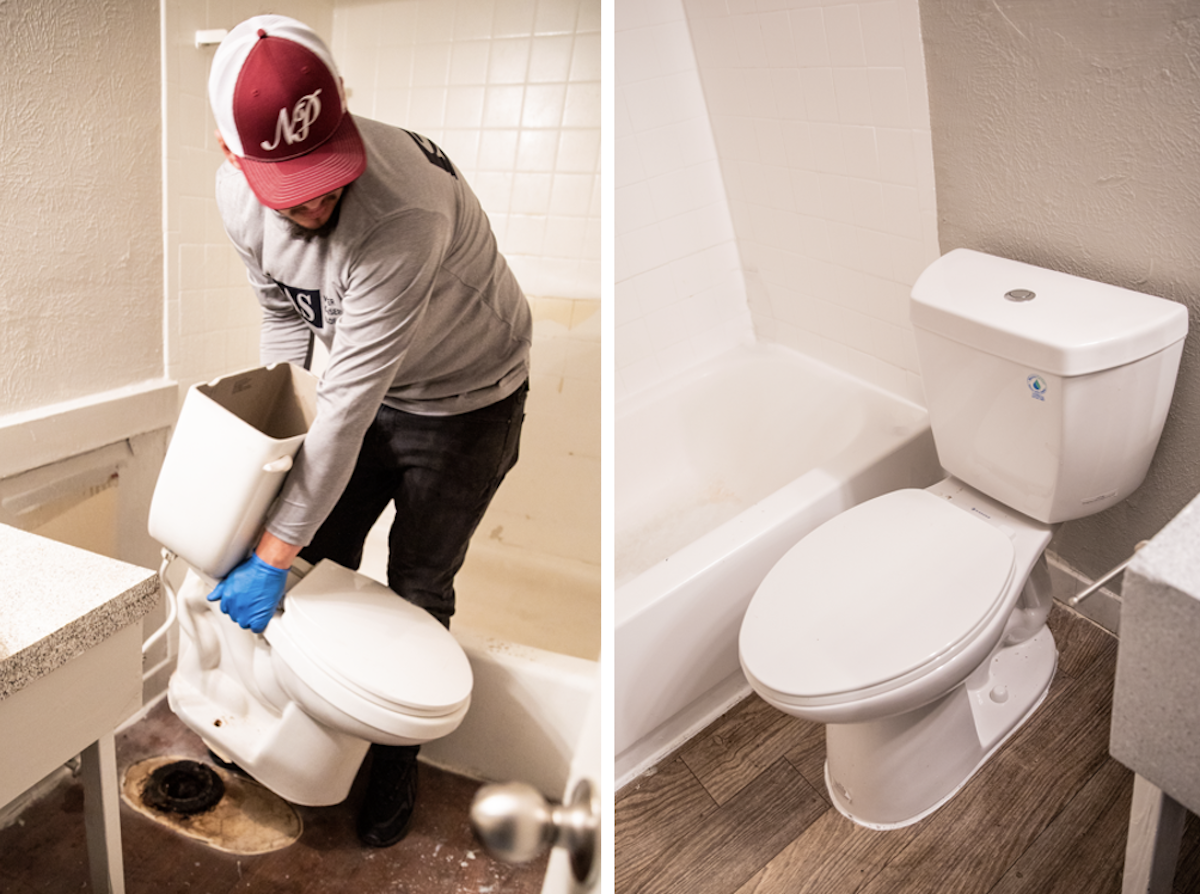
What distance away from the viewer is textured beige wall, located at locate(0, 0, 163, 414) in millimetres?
871

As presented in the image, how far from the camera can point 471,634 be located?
123 cm

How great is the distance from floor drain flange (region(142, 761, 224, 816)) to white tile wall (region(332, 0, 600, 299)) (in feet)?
2.92

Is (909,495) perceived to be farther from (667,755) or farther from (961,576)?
(667,755)

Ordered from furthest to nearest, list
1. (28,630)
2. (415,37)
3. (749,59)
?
1. (749,59)
2. (415,37)
3. (28,630)

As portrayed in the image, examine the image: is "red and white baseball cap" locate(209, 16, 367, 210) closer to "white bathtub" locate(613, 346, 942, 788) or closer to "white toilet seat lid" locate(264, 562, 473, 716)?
"white toilet seat lid" locate(264, 562, 473, 716)

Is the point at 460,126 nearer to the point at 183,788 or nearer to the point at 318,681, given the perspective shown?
the point at 318,681

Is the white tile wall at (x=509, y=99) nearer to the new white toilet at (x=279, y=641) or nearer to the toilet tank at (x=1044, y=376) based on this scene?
the new white toilet at (x=279, y=641)

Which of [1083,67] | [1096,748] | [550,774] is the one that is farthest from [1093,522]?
[550,774]

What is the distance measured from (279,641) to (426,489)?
0.26 metres

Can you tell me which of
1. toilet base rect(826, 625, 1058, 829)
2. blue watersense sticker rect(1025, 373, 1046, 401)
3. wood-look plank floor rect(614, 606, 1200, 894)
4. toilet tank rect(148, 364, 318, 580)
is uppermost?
blue watersense sticker rect(1025, 373, 1046, 401)

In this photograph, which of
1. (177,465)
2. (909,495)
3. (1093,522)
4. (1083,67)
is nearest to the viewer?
(177,465)

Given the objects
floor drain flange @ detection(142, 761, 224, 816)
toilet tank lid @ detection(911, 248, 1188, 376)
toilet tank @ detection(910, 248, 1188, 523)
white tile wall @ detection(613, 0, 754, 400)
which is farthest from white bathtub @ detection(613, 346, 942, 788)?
floor drain flange @ detection(142, 761, 224, 816)

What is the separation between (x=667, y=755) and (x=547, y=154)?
1010 mm

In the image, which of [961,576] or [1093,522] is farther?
[1093,522]
